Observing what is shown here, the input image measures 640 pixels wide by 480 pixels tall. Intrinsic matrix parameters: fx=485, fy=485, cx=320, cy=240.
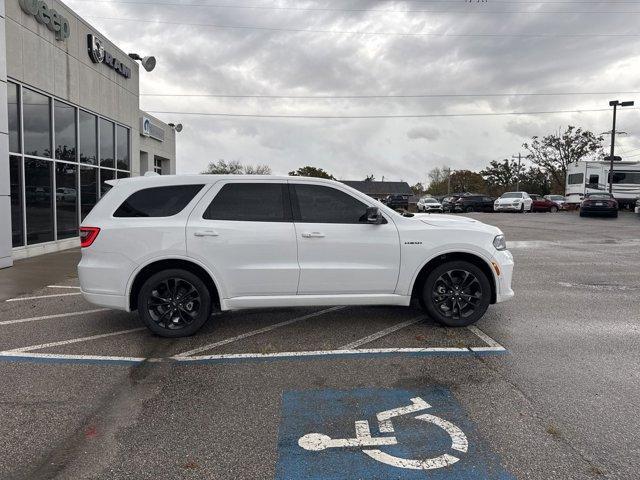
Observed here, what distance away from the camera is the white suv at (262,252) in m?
5.19

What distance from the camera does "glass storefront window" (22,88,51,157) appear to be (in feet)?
36.7

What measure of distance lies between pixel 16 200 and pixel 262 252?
8.39 metres

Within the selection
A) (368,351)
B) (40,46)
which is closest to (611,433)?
(368,351)

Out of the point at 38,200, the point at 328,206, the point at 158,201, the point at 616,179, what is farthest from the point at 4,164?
the point at 616,179

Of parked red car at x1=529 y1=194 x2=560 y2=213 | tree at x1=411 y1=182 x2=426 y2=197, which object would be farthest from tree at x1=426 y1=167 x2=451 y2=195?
parked red car at x1=529 y1=194 x2=560 y2=213

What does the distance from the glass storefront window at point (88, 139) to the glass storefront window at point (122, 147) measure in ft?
6.18

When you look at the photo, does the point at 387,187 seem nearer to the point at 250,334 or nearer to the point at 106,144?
the point at 106,144

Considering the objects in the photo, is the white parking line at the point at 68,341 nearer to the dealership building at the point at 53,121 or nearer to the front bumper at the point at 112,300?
the front bumper at the point at 112,300

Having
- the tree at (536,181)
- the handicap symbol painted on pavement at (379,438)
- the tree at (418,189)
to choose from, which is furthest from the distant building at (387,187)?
the handicap symbol painted on pavement at (379,438)

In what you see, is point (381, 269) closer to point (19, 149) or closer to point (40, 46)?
point (19, 149)

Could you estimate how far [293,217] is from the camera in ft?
17.7

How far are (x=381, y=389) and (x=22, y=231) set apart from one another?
1031 centimetres

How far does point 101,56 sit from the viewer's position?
1468 cm

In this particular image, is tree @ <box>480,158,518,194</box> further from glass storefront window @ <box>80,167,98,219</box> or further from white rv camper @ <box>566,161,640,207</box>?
glass storefront window @ <box>80,167,98,219</box>
